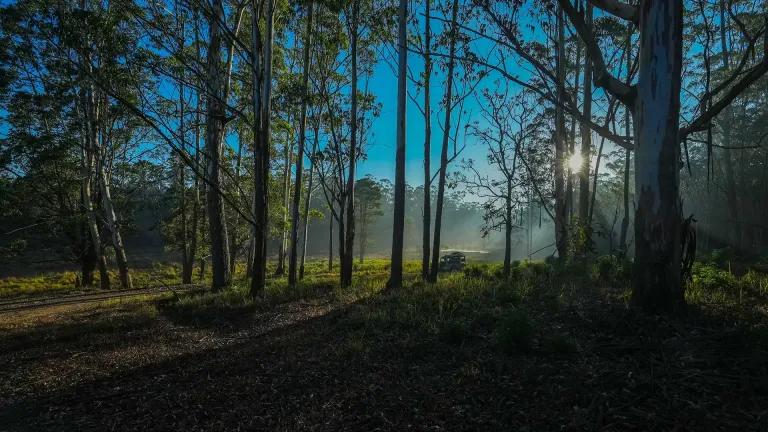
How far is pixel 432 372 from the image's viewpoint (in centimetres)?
387

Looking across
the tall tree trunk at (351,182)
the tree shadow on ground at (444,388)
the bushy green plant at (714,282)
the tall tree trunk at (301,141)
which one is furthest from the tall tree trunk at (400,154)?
the bushy green plant at (714,282)

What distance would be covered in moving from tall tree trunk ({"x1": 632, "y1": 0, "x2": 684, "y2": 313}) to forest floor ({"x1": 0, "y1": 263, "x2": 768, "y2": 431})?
389mm

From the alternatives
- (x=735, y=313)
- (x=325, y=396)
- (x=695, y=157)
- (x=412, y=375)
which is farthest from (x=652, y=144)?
(x=695, y=157)

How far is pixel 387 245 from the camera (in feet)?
298

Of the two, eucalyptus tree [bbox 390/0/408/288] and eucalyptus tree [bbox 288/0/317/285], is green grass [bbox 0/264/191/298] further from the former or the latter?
eucalyptus tree [bbox 390/0/408/288]

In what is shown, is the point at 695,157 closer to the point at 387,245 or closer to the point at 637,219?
the point at 637,219

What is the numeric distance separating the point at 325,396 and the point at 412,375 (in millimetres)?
877

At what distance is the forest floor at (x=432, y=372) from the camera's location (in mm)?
2842

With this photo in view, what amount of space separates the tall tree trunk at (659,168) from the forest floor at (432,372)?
389mm

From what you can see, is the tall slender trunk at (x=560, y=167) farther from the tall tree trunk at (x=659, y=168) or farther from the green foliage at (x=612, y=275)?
the tall tree trunk at (x=659, y=168)

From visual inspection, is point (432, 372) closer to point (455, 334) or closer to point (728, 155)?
point (455, 334)

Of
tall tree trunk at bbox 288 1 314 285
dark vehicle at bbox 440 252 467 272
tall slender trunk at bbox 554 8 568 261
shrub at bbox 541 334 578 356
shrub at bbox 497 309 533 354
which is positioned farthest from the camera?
dark vehicle at bbox 440 252 467 272

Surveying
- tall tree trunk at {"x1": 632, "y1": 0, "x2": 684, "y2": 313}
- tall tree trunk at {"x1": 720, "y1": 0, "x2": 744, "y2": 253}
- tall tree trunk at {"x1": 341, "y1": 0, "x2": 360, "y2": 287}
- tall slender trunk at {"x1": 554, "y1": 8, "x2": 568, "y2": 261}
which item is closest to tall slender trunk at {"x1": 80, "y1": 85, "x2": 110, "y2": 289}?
tall tree trunk at {"x1": 341, "y1": 0, "x2": 360, "y2": 287}

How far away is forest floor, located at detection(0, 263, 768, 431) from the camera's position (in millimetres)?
2842
